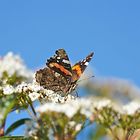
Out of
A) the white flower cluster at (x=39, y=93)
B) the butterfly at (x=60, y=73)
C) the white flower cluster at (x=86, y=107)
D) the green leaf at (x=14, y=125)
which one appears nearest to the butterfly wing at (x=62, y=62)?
the butterfly at (x=60, y=73)

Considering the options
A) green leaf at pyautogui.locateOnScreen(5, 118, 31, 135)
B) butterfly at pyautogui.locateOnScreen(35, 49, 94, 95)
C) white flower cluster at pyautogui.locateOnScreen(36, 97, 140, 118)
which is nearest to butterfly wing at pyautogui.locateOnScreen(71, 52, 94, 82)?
butterfly at pyautogui.locateOnScreen(35, 49, 94, 95)

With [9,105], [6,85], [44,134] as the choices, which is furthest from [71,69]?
[44,134]

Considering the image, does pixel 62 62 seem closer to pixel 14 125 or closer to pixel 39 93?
pixel 39 93

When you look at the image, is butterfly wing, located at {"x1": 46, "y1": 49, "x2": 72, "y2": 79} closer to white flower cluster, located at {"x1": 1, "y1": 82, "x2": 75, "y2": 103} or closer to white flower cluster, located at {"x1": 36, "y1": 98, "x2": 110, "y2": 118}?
white flower cluster, located at {"x1": 1, "y1": 82, "x2": 75, "y2": 103}

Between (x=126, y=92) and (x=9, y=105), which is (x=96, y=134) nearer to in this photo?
(x=9, y=105)

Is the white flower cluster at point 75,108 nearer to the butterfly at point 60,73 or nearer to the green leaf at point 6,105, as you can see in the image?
the green leaf at point 6,105

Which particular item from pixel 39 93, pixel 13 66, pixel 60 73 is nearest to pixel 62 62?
pixel 60 73
